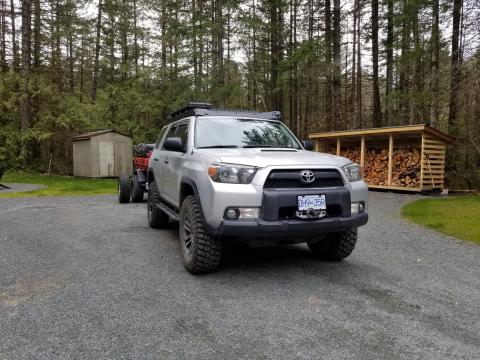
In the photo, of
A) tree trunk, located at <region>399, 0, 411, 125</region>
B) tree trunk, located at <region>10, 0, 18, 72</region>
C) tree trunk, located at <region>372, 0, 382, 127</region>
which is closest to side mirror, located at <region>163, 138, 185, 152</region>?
tree trunk, located at <region>399, 0, 411, 125</region>

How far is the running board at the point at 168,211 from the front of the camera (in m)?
5.21

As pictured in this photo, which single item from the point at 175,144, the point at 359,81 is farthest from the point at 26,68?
the point at 175,144

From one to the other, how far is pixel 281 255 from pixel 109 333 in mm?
2812

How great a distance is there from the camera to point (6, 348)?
2.57 m

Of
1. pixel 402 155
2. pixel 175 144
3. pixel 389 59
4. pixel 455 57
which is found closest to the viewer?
pixel 175 144

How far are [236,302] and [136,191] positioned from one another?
7421 mm

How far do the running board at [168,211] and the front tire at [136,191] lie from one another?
3947mm

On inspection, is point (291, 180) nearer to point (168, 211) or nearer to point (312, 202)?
point (312, 202)

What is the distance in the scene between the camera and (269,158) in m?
3.97

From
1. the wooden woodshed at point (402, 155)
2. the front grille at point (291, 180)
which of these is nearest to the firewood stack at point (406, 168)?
the wooden woodshed at point (402, 155)

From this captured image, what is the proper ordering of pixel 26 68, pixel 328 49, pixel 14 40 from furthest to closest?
pixel 14 40 → pixel 26 68 → pixel 328 49

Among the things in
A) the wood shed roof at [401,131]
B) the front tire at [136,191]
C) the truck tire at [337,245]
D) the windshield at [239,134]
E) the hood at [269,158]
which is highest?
the wood shed roof at [401,131]

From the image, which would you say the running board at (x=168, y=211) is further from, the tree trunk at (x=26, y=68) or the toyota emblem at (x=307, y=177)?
the tree trunk at (x=26, y=68)

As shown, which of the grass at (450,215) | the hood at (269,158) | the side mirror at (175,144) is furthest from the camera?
the grass at (450,215)
